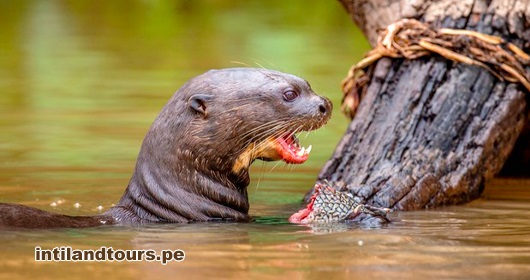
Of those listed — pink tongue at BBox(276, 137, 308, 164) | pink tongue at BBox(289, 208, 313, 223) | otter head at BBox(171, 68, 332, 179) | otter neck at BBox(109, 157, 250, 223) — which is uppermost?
otter head at BBox(171, 68, 332, 179)

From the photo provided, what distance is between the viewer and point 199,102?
485cm

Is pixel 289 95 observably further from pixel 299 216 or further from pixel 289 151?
pixel 299 216

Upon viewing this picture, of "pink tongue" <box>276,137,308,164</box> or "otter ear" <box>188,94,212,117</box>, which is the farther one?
"pink tongue" <box>276,137,308,164</box>

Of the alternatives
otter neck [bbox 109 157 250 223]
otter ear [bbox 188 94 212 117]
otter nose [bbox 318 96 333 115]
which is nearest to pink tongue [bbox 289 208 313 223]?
otter neck [bbox 109 157 250 223]

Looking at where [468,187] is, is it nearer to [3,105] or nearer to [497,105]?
[497,105]

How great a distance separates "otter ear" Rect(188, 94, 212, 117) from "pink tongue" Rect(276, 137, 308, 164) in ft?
1.02

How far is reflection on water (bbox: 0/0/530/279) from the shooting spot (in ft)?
12.7

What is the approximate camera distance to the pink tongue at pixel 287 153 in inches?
195

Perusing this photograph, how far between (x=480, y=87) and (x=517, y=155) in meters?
1.00

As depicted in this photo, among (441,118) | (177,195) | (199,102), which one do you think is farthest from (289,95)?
(441,118)

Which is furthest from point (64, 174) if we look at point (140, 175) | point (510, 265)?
point (510, 265)

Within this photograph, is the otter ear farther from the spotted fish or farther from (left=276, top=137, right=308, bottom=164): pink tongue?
the spotted fish

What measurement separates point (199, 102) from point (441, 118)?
1.24m

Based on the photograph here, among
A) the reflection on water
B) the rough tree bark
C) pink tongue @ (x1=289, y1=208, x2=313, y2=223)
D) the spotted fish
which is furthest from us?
the rough tree bark
